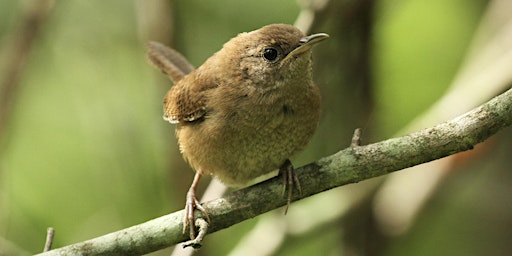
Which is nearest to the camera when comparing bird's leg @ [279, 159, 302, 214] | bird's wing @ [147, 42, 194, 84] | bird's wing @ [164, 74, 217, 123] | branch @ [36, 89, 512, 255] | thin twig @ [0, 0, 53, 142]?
branch @ [36, 89, 512, 255]

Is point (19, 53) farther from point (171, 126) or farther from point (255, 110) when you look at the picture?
point (255, 110)

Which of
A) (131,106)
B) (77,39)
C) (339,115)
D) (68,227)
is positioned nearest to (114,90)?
(131,106)

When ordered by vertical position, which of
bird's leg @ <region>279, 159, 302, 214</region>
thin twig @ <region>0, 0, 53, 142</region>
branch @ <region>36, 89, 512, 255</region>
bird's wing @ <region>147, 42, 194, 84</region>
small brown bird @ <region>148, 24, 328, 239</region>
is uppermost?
thin twig @ <region>0, 0, 53, 142</region>

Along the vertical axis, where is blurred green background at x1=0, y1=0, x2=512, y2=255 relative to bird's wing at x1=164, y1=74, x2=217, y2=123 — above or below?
above

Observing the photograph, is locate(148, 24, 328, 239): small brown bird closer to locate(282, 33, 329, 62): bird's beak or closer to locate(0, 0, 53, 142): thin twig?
locate(282, 33, 329, 62): bird's beak

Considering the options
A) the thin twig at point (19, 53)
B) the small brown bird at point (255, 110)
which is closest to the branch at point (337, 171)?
the small brown bird at point (255, 110)

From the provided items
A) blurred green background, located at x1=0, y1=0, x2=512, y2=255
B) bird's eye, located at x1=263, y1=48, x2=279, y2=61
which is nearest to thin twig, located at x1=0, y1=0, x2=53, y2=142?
blurred green background, located at x1=0, y1=0, x2=512, y2=255
